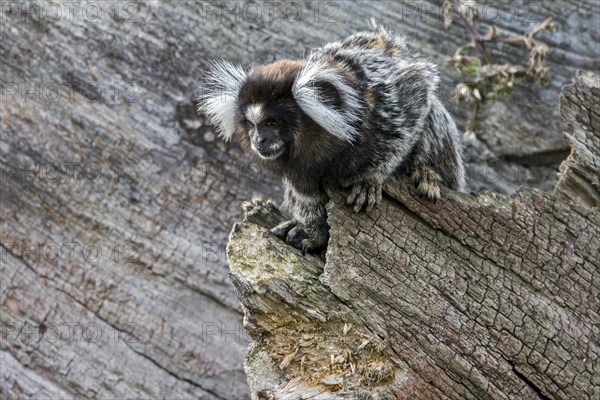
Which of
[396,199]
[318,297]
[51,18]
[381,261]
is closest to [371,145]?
[396,199]

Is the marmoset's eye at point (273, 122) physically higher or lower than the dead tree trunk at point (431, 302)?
higher

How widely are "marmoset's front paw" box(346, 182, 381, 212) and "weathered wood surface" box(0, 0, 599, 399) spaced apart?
6.00 feet

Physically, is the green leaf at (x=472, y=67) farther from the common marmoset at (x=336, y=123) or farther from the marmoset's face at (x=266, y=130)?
the marmoset's face at (x=266, y=130)

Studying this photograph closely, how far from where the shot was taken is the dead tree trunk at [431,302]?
12.5 feet

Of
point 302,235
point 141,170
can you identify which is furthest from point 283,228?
point 141,170

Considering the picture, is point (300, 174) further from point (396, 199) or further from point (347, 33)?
point (347, 33)

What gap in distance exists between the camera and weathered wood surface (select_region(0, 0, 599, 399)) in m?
5.70

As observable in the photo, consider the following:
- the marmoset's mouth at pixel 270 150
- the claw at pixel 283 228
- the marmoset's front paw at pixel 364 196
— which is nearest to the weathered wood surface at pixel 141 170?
the claw at pixel 283 228

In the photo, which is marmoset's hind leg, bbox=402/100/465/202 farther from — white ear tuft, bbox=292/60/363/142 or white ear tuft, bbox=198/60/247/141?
white ear tuft, bbox=198/60/247/141

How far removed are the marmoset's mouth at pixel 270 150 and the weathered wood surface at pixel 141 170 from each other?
5.61 ft

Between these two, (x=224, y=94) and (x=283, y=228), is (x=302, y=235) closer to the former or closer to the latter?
(x=283, y=228)

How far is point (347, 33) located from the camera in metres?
6.27

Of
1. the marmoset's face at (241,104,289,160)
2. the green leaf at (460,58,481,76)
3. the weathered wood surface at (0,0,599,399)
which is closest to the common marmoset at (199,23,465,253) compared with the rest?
the marmoset's face at (241,104,289,160)

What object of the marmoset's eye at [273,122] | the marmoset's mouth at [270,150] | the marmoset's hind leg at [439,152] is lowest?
the marmoset's mouth at [270,150]
